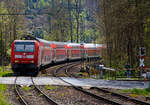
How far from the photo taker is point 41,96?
1307 centimetres

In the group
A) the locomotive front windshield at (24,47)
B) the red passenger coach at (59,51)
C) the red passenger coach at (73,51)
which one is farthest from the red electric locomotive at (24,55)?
the red passenger coach at (73,51)

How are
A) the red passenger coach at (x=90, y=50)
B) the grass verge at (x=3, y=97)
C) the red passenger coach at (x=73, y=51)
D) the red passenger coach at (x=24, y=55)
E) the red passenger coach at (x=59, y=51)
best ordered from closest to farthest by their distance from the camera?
the grass verge at (x=3, y=97), the red passenger coach at (x=24, y=55), the red passenger coach at (x=59, y=51), the red passenger coach at (x=73, y=51), the red passenger coach at (x=90, y=50)

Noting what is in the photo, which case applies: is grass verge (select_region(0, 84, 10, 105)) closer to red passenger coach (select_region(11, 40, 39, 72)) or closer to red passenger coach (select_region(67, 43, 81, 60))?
red passenger coach (select_region(11, 40, 39, 72))

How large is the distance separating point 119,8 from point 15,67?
9451mm

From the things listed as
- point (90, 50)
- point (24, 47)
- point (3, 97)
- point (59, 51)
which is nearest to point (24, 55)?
point (24, 47)

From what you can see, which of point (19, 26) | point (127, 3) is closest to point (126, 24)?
point (127, 3)

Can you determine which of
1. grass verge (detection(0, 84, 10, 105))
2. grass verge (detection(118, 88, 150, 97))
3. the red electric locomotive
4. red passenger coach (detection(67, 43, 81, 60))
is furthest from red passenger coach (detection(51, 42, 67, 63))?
grass verge (detection(118, 88, 150, 97))

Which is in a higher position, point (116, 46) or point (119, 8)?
point (119, 8)

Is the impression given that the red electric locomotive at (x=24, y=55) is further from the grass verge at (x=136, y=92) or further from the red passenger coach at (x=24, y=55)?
the grass verge at (x=136, y=92)

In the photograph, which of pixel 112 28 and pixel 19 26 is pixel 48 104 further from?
pixel 19 26

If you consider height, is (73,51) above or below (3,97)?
above

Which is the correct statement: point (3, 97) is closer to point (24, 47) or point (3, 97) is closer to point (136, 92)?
point (136, 92)

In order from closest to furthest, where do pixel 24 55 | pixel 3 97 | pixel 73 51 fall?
pixel 3 97 < pixel 24 55 < pixel 73 51

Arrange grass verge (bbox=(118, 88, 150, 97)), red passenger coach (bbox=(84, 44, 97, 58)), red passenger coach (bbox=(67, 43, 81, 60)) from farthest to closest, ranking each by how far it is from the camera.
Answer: red passenger coach (bbox=(84, 44, 97, 58)) → red passenger coach (bbox=(67, 43, 81, 60)) → grass verge (bbox=(118, 88, 150, 97))
